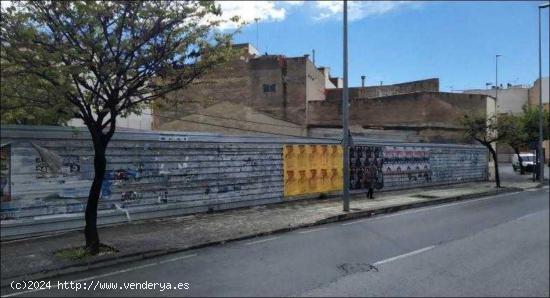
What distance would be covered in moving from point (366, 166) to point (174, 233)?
41.3 feet

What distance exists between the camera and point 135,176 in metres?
13.5

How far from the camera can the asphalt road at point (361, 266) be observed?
659 centimetres

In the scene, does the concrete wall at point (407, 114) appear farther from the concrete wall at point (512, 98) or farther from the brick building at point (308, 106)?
the concrete wall at point (512, 98)

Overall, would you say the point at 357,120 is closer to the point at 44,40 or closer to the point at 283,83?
the point at 283,83

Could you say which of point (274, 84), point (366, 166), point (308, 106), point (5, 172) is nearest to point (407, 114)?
point (308, 106)

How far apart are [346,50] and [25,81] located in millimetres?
9980

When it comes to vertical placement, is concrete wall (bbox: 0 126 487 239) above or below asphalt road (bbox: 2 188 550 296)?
above

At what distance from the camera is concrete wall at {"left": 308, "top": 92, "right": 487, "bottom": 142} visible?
3844 cm

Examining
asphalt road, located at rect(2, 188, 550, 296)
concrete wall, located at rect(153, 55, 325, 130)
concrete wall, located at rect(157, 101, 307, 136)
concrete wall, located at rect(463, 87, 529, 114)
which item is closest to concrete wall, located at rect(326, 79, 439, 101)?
concrete wall, located at rect(153, 55, 325, 130)

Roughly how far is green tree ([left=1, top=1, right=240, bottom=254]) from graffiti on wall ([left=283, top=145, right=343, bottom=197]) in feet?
29.4

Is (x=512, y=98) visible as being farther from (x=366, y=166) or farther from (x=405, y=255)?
(x=405, y=255)

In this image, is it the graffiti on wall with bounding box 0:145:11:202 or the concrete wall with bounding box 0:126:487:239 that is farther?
the concrete wall with bounding box 0:126:487:239

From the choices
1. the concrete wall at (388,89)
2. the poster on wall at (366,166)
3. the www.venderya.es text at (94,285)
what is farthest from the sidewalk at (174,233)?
the concrete wall at (388,89)

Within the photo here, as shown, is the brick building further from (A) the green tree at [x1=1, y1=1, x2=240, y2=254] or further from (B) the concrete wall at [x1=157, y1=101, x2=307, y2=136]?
(A) the green tree at [x1=1, y1=1, x2=240, y2=254]
